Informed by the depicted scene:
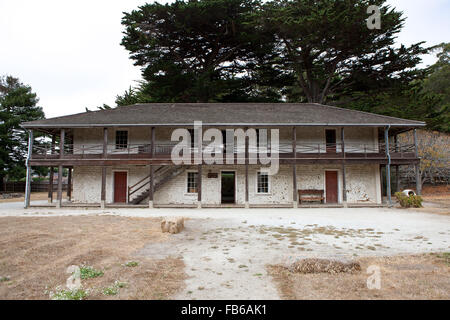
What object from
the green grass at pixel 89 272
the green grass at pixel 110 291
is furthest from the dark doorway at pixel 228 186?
the green grass at pixel 110 291

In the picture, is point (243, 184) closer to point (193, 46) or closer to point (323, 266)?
point (323, 266)

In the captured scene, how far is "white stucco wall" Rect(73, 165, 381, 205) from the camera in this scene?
18.4 metres

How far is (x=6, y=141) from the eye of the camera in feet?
99.5

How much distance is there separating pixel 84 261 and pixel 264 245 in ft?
12.9

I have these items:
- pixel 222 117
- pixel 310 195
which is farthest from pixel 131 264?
pixel 310 195

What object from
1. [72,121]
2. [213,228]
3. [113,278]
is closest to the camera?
[113,278]

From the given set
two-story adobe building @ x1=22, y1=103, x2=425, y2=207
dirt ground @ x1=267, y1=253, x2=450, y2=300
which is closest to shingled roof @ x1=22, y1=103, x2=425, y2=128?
two-story adobe building @ x1=22, y1=103, x2=425, y2=207

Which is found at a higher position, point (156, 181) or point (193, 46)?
point (193, 46)

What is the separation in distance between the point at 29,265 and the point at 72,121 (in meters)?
14.1

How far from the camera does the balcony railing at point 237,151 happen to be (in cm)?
1736

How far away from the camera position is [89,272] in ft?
15.4

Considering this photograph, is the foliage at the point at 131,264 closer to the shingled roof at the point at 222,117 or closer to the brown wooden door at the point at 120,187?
the shingled roof at the point at 222,117
